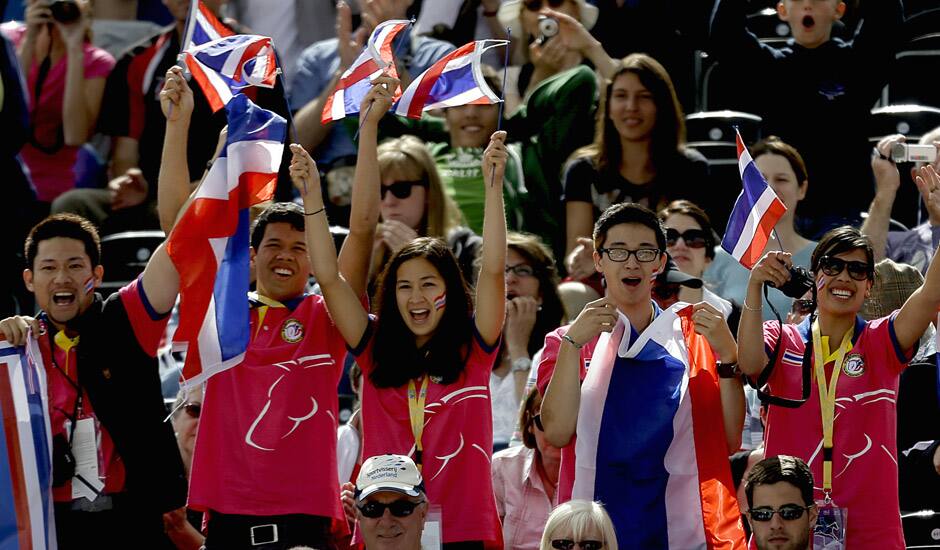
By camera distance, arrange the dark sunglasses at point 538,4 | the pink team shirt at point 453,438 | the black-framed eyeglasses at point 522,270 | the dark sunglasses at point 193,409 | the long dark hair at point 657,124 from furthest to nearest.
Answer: the dark sunglasses at point 538,4 < the long dark hair at point 657,124 < the black-framed eyeglasses at point 522,270 < the dark sunglasses at point 193,409 < the pink team shirt at point 453,438

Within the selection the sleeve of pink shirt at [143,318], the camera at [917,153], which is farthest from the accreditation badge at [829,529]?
the sleeve of pink shirt at [143,318]

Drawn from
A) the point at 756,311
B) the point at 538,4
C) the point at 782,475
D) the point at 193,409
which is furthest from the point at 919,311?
the point at 538,4

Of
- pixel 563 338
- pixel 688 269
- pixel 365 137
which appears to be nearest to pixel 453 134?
pixel 688 269

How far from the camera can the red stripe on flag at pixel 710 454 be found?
581 cm

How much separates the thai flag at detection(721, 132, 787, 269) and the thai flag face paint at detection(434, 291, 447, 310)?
105 cm

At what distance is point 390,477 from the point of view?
580 cm

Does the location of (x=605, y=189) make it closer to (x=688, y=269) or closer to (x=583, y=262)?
(x=583, y=262)

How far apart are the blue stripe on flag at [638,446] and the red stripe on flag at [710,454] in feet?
0.31

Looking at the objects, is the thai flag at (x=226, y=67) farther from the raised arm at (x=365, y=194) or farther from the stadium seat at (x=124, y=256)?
the stadium seat at (x=124, y=256)

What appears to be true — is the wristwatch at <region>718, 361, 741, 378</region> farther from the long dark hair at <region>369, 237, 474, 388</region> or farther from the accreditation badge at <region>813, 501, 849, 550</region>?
the long dark hair at <region>369, 237, 474, 388</region>

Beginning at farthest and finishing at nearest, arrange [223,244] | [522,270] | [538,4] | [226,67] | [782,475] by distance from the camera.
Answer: [538,4] → [522,270] → [226,67] → [223,244] → [782,475]

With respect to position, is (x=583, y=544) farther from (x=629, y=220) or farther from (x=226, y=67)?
(x=226, y=67)

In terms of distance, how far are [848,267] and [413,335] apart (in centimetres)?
157

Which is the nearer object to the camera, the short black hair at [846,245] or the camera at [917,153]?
the short black hair at [846,245]
